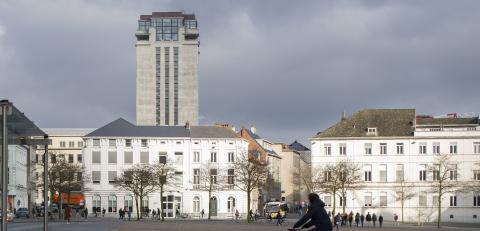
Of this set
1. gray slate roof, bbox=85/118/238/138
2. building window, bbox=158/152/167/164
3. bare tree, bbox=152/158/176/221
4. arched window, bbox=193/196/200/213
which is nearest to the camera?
bare tree, bbox=152/158/176/221

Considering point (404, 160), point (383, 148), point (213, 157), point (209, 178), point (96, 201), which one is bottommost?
point (96, 201)

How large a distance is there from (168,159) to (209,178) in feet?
21.9

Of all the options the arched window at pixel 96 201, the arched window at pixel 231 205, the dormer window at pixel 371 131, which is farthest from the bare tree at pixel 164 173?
the dormer window at pixel 371 131

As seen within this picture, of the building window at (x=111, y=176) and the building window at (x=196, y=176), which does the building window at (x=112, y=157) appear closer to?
the building window at (x=111, y=176)

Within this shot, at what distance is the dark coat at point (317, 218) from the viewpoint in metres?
21.3

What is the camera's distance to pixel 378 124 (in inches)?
4557

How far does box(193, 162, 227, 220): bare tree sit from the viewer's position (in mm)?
127688

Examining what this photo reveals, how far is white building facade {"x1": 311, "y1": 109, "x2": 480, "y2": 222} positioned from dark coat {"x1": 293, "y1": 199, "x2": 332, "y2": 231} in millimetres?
91721

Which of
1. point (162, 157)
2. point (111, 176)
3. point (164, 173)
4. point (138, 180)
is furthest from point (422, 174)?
point (111, 176)

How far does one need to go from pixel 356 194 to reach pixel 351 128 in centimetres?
874

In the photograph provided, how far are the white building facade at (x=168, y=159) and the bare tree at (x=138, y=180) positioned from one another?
18.4 feet

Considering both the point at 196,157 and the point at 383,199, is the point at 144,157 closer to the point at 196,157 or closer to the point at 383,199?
the point at 196,157

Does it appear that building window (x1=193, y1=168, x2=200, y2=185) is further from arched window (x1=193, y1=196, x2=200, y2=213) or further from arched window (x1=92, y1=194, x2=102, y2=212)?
arched window (x1=92, y1=194, x2=102, y2=212)

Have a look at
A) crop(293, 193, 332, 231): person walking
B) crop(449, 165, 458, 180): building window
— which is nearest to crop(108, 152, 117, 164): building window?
crop(449, 165, 458, 180): building window
